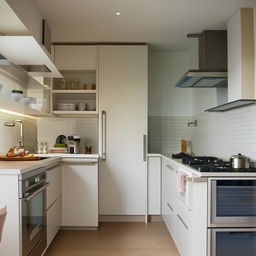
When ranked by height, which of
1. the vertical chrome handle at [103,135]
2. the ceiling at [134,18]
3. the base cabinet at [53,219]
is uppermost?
the ceiling at [134,18]

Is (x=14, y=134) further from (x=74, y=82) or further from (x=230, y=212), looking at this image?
(x=230, y=212)

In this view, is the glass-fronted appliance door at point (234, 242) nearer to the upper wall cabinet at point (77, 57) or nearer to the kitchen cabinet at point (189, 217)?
the kitchen cabinet at point (189, 217)

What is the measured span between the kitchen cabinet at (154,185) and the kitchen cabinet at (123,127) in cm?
8

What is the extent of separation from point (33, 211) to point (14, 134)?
1.29m

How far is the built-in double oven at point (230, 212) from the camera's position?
198 centimetres

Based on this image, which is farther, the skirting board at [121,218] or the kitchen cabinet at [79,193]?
the skirting board at [121,218]

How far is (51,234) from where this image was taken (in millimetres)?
2721

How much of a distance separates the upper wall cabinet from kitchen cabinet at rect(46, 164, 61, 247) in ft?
4.30

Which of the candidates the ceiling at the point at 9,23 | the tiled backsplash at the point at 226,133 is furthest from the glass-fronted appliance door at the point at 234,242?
the ceiling at the point at 9,23

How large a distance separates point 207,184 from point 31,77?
2.17 m

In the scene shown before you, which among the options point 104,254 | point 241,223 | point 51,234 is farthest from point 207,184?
point 51,234

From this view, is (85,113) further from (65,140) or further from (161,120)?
(161,120)

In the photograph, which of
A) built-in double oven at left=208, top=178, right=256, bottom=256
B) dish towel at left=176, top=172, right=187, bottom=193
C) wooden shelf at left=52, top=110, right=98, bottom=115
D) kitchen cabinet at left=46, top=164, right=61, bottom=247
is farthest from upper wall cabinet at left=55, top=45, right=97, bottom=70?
built-in double oven at left=208, top=178, right=256, bottom=256

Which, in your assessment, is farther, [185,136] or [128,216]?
[185,136]
